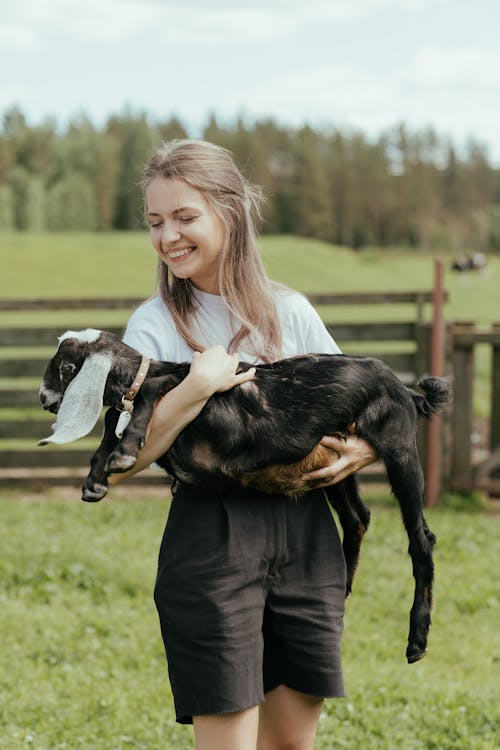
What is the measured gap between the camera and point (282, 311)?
2680 mm

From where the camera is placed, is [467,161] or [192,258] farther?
[467,161]

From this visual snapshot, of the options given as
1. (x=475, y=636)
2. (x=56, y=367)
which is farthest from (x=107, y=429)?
(x=475, y=636)

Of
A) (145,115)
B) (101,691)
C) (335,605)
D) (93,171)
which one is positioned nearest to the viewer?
(335,605)

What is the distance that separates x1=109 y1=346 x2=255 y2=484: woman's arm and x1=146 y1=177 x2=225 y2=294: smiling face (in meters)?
0.36

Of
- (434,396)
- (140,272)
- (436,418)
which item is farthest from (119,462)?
(140,272)

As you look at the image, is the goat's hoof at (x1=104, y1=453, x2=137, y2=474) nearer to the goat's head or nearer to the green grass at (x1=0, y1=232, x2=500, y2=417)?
the goat's head

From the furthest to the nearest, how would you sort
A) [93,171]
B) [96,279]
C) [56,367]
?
[93,171], [96,279], [56,367]

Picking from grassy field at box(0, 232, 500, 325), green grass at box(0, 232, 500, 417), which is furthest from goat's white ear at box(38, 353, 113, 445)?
grassy field at box(0, 232, 500, 325)

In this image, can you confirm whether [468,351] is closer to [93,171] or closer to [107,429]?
[107,429]

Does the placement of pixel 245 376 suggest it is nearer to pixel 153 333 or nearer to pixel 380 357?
pixel 153 333

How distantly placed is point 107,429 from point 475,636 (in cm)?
308

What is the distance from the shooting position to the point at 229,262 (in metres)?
2.58

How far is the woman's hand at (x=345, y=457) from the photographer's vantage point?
95.0 inches

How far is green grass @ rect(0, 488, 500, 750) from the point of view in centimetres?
373
